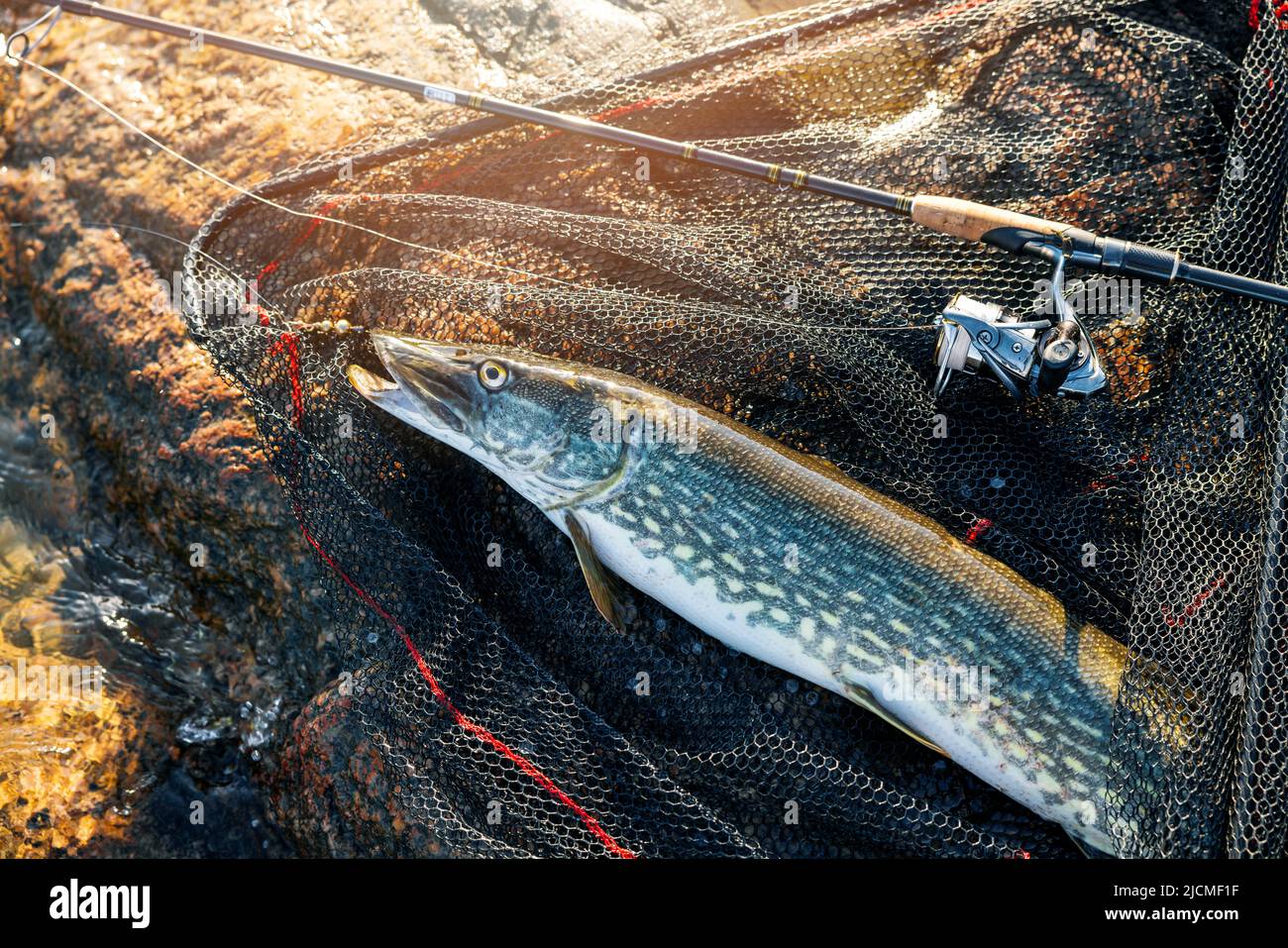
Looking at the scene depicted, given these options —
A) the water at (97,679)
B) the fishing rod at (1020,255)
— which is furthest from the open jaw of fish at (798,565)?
the water at (97,679)

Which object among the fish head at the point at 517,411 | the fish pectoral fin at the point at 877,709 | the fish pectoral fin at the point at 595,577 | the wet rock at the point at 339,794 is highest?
the fish head at the point at 517,411

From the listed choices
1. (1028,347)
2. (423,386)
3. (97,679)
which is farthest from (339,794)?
(1028,347)

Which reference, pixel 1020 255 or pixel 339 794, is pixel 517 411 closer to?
pixel 339 794

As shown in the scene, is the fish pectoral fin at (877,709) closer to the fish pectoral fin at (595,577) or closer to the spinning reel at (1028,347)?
the fish pectoral fin at (595,577)

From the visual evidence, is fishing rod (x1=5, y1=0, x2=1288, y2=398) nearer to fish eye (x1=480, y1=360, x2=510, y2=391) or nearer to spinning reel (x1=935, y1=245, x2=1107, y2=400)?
spinning reel (x1=935, y1=245, x2=1107, y2=400)

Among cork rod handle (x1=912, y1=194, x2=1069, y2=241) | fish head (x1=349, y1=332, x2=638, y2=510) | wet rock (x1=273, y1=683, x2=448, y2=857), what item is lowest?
wet rock (x1=273, y1=683, x2=448, y2=857)

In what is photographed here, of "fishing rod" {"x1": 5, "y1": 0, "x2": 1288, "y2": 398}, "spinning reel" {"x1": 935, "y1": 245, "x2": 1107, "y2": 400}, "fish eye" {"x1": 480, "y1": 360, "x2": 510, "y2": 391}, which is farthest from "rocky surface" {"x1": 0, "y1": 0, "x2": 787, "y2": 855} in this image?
"spinning reel" {"x1": 935, "y1": 245, "x2": 1107, "y2": 400}
